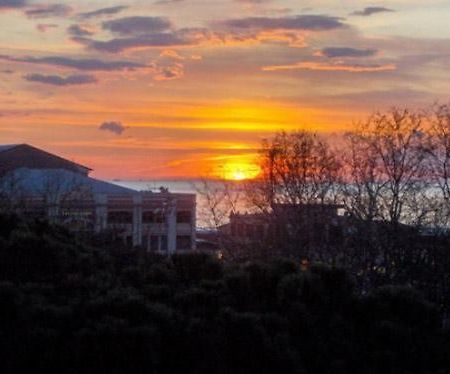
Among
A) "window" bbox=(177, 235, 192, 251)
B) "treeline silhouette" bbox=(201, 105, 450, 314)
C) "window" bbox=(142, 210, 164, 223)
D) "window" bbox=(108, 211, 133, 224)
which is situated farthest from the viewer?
"window" bbox=(177, 235, 192, 251)

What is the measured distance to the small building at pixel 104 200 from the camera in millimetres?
26275

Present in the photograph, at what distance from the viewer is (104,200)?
35.2 meters

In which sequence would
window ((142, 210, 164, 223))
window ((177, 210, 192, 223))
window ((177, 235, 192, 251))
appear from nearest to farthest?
window ((142, 210, 164, 223)) < window ((177, 235, 192, 251)) < window ((177, 210, 192, 223))

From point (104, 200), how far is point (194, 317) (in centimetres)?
2797

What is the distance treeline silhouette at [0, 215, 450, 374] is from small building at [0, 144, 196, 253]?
12.9m

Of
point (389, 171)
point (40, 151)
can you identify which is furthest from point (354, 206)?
point (40, 151)

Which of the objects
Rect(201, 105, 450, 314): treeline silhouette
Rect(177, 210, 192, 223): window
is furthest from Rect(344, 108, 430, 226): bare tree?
Rect(177, 210, 192, 223): window

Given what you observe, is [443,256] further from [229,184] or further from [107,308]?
[229,184]

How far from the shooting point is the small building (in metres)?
26.3

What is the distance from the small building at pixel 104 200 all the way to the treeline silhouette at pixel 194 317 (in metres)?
12.9

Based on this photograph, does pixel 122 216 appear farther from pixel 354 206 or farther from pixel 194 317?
pixel 194 317

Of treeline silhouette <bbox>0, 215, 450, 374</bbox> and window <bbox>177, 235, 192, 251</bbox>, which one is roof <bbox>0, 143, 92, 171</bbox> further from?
treeline silhouette <bbox>0, 215, 450, 374</bbox>

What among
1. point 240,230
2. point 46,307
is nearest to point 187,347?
point 46,307

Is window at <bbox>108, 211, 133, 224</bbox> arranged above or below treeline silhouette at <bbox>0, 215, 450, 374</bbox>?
above
